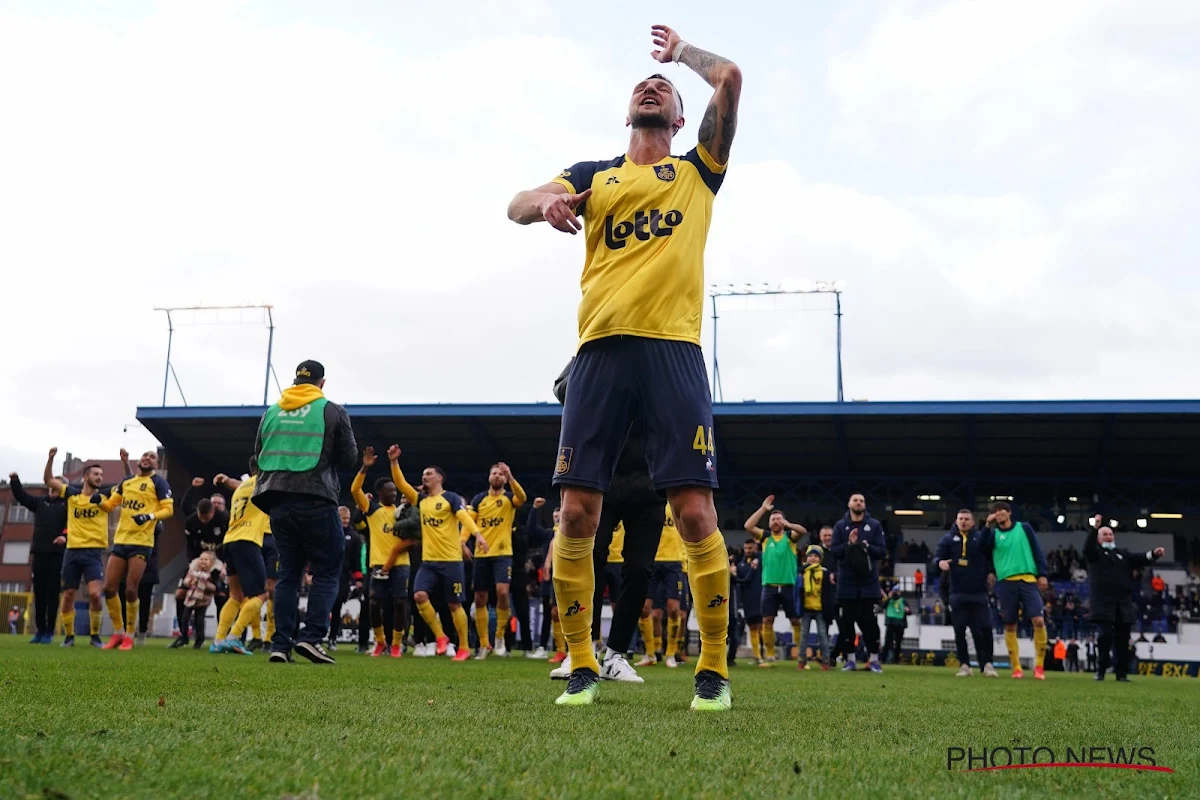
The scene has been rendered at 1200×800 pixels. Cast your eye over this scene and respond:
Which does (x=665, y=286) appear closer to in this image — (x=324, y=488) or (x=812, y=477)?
(x=324, y=488)

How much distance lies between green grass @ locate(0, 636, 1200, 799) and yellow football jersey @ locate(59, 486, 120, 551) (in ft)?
28.5

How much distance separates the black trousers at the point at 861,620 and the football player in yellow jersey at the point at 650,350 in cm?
882

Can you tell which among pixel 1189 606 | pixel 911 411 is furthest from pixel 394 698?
pixel 1189 606

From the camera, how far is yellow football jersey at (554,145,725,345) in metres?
4.46

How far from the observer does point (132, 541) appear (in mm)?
12445

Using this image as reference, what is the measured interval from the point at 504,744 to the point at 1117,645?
13.3m

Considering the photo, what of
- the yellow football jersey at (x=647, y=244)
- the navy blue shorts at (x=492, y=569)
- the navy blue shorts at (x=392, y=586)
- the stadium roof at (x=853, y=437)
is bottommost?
the navy blue shorts at (x=392, y=586)

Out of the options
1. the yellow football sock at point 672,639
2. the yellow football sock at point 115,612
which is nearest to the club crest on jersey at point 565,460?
the yellow football sock at point 672,639

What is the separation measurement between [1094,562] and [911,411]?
17.6 metres

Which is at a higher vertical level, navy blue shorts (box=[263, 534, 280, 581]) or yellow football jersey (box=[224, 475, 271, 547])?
yellow football jersey (box=[224, 475, 271, 547])

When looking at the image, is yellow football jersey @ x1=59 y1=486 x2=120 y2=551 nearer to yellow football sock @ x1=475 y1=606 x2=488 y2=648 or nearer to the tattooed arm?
yellow football sock @ x1=475 y1=606 x2=488 y2=648

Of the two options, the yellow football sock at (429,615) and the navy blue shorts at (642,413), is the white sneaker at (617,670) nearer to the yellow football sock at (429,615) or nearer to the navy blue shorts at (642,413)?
the navy blue shorts at (642,413)

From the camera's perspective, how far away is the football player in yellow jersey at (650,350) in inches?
173

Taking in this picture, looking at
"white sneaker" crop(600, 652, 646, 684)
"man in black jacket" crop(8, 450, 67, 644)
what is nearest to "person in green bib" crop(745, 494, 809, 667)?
"white sneaker" crop(600, 652, 646, 684)
